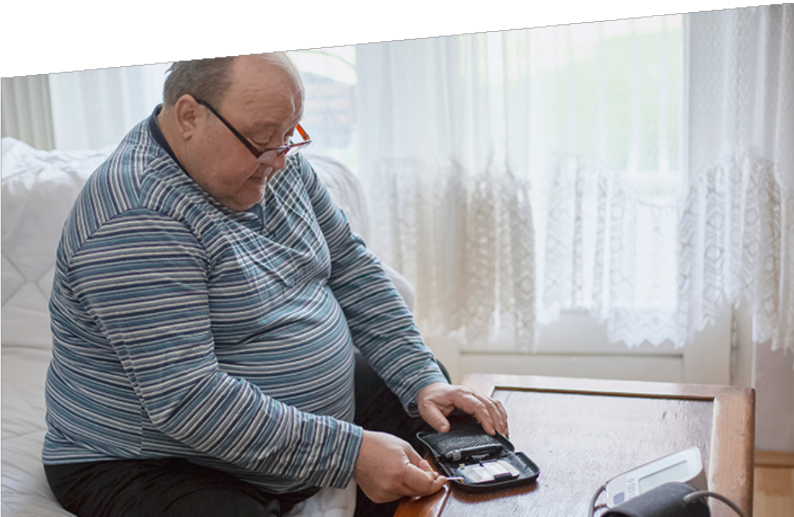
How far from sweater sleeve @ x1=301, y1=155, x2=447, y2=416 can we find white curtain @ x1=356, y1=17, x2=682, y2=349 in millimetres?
560

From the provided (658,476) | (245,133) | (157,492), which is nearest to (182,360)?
(157,492)

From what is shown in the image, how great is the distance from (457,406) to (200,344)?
0.40m

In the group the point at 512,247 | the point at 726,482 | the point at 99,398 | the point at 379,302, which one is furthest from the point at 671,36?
the point at 99,398

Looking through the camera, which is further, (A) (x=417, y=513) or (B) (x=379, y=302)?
(B) (x=379, y=302)

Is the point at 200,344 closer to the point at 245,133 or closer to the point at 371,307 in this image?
the point at 245,133

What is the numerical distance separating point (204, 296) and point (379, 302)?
1.32ft

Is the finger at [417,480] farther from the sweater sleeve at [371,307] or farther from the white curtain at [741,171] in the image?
the white curtain at [741,171]

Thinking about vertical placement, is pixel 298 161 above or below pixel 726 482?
above

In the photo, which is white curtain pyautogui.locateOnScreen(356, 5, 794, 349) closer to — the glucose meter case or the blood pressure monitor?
the glucose meter case

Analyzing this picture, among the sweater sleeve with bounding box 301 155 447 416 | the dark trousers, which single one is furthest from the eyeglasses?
the dark trousers

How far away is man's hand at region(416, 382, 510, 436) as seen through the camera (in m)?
1.07

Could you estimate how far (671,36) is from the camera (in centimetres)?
166

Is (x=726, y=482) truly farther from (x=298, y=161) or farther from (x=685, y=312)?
(x=685, y=312)

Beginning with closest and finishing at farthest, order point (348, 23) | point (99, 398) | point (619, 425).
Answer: point (348, 23) → point (99, 398) → point (619, 425)
